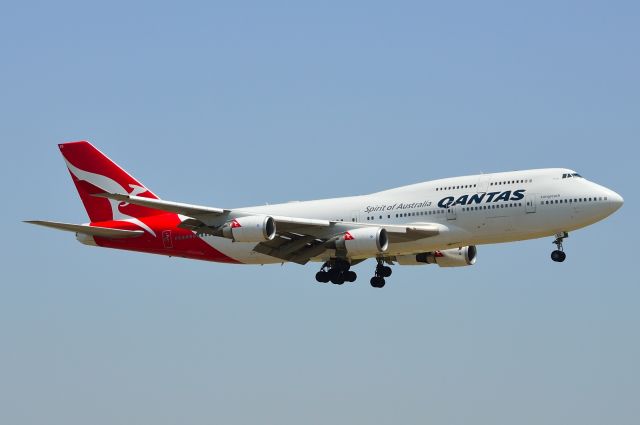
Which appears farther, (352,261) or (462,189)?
(352,261)

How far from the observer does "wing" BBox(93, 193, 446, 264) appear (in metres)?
58.2

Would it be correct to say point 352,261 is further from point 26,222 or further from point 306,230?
point 26,222

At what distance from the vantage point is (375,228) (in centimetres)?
5894

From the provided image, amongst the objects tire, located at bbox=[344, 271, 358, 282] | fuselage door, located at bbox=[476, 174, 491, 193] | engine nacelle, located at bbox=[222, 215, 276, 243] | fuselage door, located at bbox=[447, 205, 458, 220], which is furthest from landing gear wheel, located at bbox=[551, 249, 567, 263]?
engine nacelle, located at bbox=[222, 215, 276, 243]

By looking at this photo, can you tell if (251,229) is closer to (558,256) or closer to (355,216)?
(355,216)

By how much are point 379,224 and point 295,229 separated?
442cm

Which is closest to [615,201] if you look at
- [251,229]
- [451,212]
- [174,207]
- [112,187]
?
[451,212]

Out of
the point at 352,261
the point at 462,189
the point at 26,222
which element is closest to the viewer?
the point at 26,222

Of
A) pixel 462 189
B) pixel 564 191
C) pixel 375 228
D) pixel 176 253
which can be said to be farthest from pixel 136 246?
pixel 564 191

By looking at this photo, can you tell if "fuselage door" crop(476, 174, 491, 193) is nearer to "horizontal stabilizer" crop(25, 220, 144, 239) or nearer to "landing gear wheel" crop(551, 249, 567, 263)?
"landing gear wheel" crop(551, 249, 567, 263)

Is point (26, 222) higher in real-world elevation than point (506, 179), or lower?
lower

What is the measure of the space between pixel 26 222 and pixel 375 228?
53.8ft

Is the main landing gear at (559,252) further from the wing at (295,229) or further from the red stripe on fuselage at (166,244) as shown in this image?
the red stripe on fuselage at (166,244)

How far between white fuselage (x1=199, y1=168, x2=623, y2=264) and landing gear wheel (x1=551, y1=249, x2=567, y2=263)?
1.11 m
